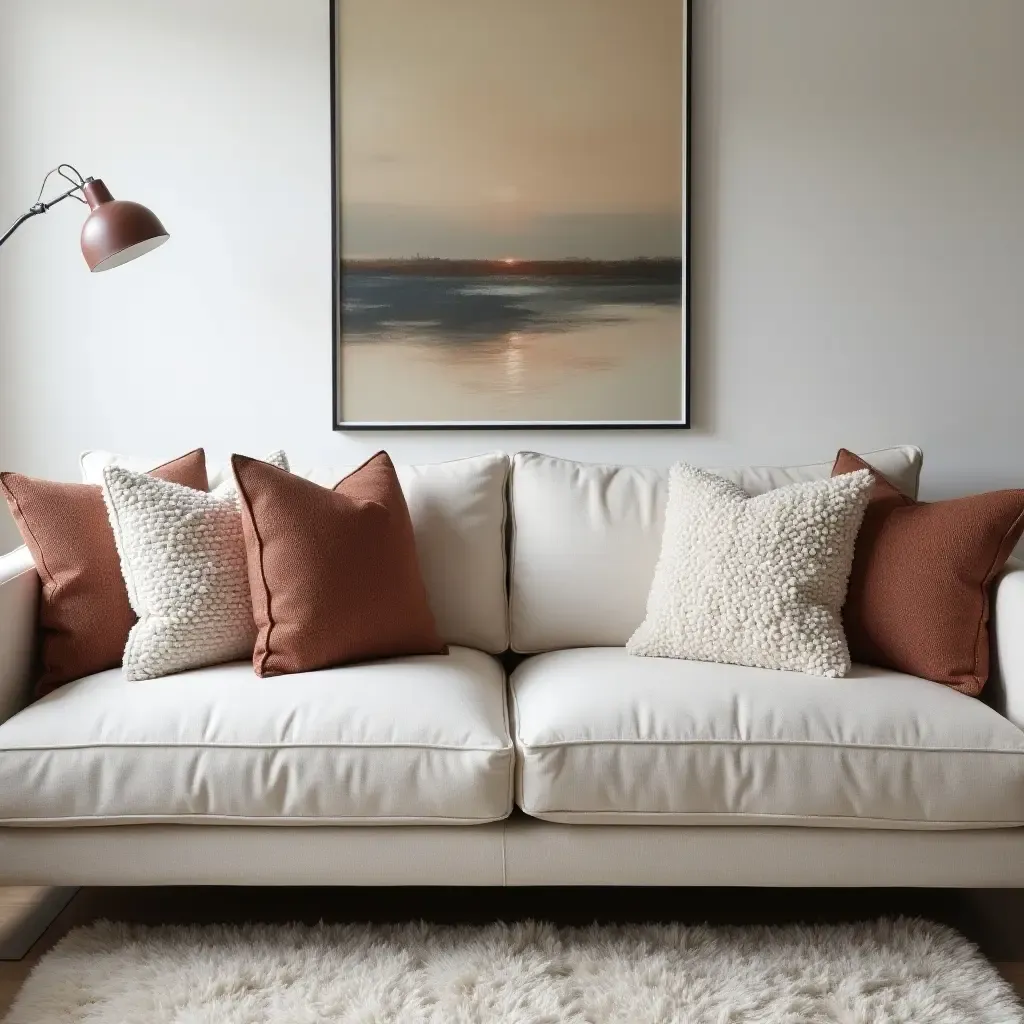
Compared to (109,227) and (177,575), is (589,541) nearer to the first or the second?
(177,575)

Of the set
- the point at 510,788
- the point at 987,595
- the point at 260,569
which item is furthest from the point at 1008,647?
the point at 260,569

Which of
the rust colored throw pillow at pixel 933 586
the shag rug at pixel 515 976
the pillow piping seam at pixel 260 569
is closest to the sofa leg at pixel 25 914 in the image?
the shag rug at pixel 515 976

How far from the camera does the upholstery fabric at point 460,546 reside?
7.67 ft

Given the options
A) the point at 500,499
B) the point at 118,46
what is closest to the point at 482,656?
the point at 500,499

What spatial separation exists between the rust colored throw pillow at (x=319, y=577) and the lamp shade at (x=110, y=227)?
0.56 meters

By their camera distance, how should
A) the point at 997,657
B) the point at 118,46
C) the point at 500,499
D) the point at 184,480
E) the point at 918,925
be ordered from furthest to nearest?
the point at 118,46, the point at 500,499, the point at 184,480, the point at 997,657, the point at 918,925

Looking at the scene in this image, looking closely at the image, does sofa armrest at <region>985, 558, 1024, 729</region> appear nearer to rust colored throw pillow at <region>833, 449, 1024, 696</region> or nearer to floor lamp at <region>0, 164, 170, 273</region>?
rust colored throw pillow at <region>833, 449, 1024, 696</region>

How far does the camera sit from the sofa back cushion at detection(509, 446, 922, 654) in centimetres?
233

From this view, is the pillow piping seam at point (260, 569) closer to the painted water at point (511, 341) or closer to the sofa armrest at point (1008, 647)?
the painted water at point (511, 341)

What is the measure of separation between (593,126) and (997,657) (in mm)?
1654

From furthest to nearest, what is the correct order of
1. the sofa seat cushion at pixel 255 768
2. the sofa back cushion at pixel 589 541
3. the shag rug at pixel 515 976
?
the sofa back cushion at pixel 589 541, the sofa seat cushion at pixel 255 768, the shag rug at pixel 515 976

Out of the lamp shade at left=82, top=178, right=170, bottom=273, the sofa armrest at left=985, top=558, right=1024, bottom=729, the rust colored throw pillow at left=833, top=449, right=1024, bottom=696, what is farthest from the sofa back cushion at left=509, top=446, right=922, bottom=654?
the lamp shade at left=82, top=178, right=170, bottom=273

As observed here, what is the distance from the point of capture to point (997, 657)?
2018mm

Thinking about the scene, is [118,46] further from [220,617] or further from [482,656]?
[482,656]
